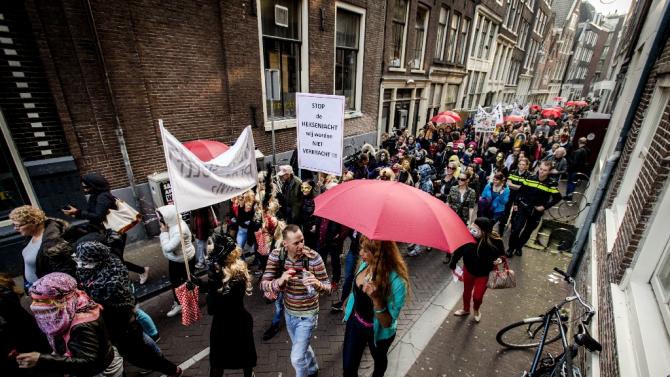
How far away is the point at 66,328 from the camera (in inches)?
83.7

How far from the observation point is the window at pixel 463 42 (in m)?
19.3

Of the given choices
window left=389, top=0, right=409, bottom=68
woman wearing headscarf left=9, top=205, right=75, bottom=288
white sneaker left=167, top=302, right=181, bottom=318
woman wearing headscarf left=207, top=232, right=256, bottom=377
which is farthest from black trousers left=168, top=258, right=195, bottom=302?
window left=389, top=0, right=409, bottom=68

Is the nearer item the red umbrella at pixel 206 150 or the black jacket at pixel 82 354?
the black jacket at pixel 82 354

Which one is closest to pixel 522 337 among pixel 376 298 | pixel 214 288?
pixel 376 298

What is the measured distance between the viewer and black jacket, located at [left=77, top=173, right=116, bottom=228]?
4.03m

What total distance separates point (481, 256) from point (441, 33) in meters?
17.3

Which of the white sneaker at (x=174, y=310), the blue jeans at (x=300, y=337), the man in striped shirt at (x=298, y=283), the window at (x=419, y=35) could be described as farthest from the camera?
the window at (x=419, y=35)

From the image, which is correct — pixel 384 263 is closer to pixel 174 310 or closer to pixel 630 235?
pixel 630 235

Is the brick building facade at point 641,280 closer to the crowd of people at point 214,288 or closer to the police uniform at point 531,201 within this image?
the crowd of people at point 214,288

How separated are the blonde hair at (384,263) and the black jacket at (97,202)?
3813 millimetres

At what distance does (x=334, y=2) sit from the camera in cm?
981

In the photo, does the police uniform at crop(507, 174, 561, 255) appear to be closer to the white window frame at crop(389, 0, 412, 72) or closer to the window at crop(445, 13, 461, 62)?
the white window frame at crop(389, 0, 412, 72)

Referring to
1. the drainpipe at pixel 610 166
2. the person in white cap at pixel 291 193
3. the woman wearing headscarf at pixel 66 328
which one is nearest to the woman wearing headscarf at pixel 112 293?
the woman wearing headscarf at pixel 66 328

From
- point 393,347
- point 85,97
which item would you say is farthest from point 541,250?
point 85,97
